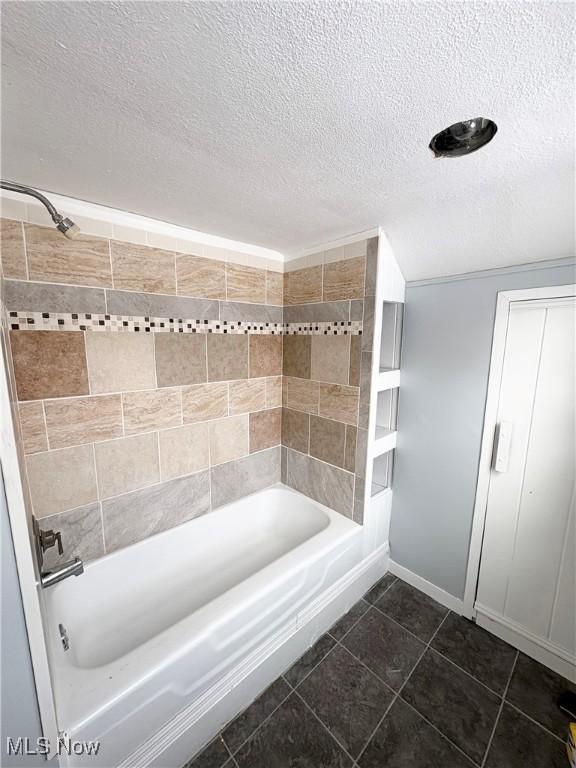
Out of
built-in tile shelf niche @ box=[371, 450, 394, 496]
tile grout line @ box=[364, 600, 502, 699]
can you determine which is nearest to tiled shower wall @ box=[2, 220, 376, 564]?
built-in tile shelf niche @ box=[371, 450, 394, 496]

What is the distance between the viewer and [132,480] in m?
1.62

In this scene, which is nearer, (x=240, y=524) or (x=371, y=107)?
(x=371, y=107)

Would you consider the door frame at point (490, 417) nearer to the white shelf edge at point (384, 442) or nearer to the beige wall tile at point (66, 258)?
the white shelf edge at point (384, 442)

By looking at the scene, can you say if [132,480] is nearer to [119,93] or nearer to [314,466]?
[314,466]

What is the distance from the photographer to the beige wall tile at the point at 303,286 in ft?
6.35

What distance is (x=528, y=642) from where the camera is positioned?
1598 millimetres

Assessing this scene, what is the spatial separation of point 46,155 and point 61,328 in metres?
0.65

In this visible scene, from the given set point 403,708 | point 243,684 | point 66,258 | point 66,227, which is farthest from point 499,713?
point 66,258

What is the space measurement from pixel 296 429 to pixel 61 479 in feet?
4.51

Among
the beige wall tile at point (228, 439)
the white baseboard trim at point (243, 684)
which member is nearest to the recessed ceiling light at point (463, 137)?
the beige wall tile at point (228, 439)


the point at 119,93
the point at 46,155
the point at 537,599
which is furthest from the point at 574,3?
the point at 537,599

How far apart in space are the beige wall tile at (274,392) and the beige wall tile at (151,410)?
649mm

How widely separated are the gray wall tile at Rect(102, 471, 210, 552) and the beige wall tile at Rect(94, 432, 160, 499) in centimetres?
5

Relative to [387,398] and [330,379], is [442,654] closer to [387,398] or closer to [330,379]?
[387,398]
